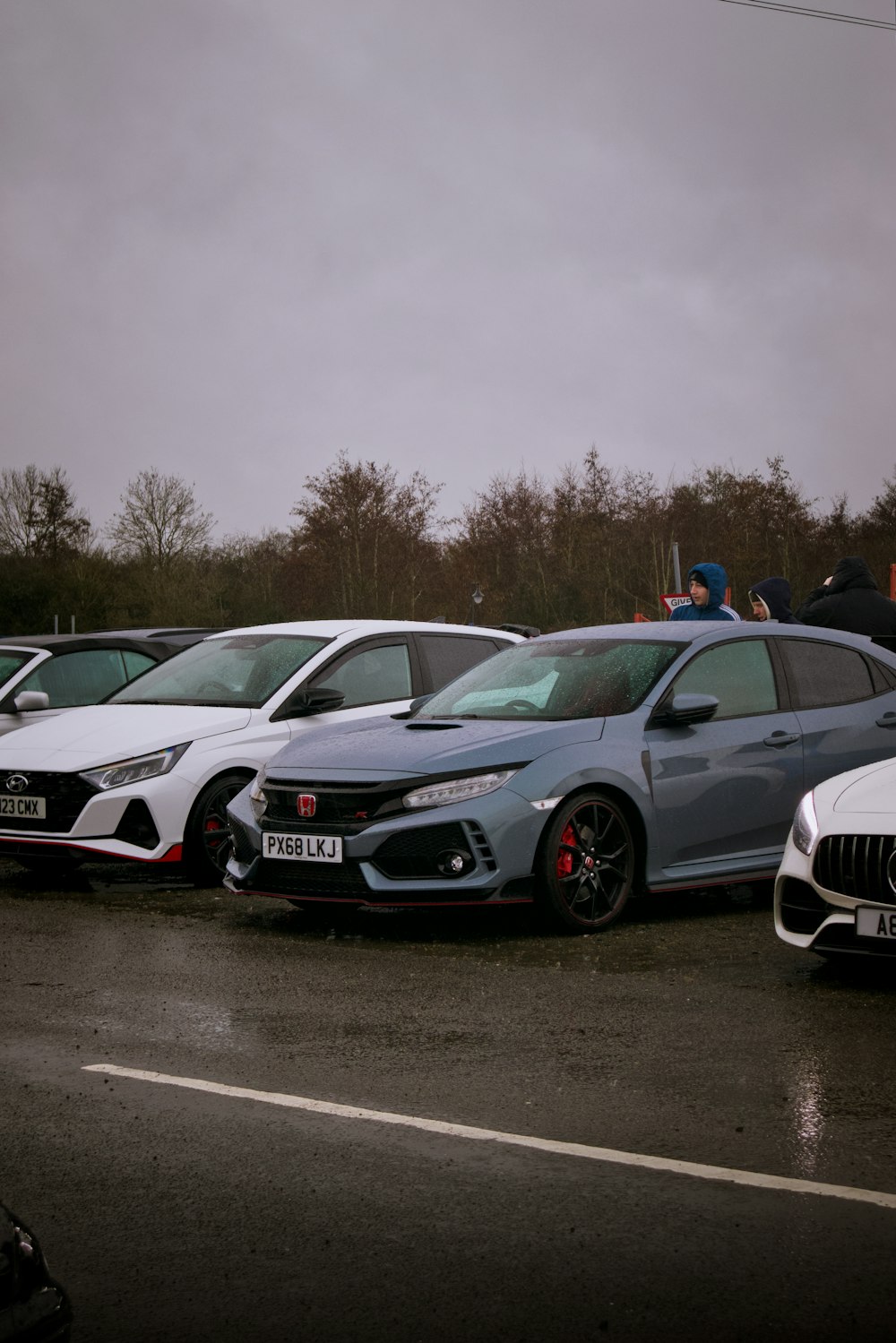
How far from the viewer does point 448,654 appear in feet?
37.4

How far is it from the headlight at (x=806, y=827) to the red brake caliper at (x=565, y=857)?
4.39 feet

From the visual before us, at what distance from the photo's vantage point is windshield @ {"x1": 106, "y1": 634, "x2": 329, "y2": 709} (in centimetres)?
1070

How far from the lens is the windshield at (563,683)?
8.56 metres

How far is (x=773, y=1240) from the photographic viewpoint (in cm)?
362

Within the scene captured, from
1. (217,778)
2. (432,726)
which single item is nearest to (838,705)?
(432,726)

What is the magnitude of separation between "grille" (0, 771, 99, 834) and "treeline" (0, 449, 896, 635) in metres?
40.7

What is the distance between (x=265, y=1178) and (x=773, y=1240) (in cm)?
134

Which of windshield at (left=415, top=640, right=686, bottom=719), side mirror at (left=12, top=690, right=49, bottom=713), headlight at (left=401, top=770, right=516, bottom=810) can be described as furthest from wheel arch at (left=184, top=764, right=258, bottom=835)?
side mirror at (left=12, top=690, right=49, bottom=713)

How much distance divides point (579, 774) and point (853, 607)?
531 cm

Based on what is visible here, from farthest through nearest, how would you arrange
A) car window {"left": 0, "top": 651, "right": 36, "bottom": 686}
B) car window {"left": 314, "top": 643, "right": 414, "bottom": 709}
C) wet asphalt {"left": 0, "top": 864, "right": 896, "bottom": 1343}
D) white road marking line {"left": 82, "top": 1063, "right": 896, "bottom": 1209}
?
car window {"left": 0, "top": 651, "right": 36, "bottom": 686}, car window {"left": 314, "top": 643, "right": 414, "bottom": 709}, white road marking line {"left": 82, "top": 1063, "right": 896, "bottom": 1209}, wet asphalt {"left": 0, "top": 864, "right": 896, "bottom": 1343}

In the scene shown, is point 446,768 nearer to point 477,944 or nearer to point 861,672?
point 477,944

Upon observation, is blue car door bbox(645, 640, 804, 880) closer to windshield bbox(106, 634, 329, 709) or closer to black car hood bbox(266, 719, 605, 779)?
black car hood bbox(266, 719, 605, 779)

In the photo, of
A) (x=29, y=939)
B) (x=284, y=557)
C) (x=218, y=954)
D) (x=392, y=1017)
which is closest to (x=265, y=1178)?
(x=392, y=1017)

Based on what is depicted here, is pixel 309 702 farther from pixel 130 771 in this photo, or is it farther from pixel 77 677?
pixel 77 677
